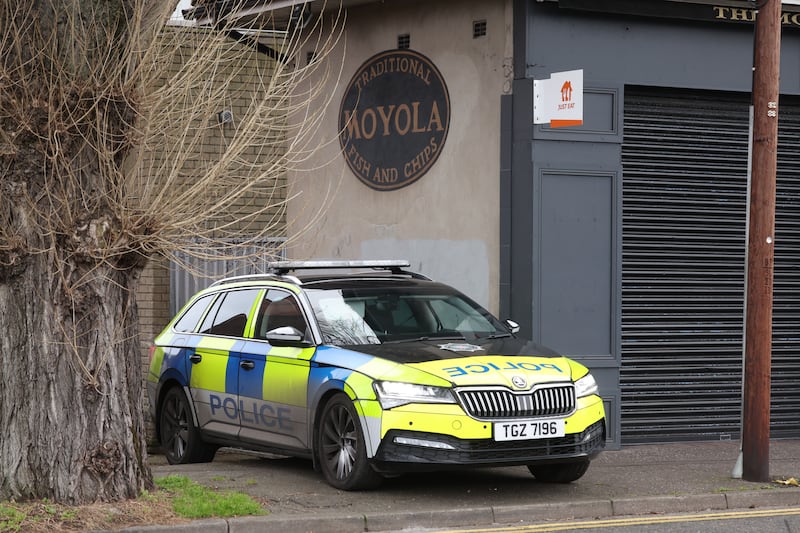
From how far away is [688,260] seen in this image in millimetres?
14109

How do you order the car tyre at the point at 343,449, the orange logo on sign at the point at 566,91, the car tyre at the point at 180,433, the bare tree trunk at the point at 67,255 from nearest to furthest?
the bare tree trunk at the point at 67,255 → the car tyre at the point at 343,449 → the car tyre at the point at 180,433 → the orange logo on sign at the point at 566,91

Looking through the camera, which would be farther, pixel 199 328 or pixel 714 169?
pixel 714 169

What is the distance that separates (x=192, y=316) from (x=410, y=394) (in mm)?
3881

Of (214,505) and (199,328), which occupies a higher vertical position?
(199,328)

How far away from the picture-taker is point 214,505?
897 centimetres

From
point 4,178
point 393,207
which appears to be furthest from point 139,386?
point 393,207

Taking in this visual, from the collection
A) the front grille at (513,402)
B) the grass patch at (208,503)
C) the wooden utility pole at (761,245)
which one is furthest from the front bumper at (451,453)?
the wooden utility pole at (761,245)

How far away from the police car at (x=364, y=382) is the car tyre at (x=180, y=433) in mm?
17

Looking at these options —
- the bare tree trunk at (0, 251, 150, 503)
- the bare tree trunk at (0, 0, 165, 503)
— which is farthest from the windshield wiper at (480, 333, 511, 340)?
the bare tree trunk at (0, 251, 150, 503)

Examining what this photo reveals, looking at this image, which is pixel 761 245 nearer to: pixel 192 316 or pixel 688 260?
pixel 688 260

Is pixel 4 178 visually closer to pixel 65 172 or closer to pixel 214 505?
pixel 65 172

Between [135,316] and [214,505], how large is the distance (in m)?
1.53

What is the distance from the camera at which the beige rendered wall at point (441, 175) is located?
13.6 m

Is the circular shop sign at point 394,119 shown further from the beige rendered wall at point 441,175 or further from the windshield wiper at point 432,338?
the windshield wiper at point 432,338
